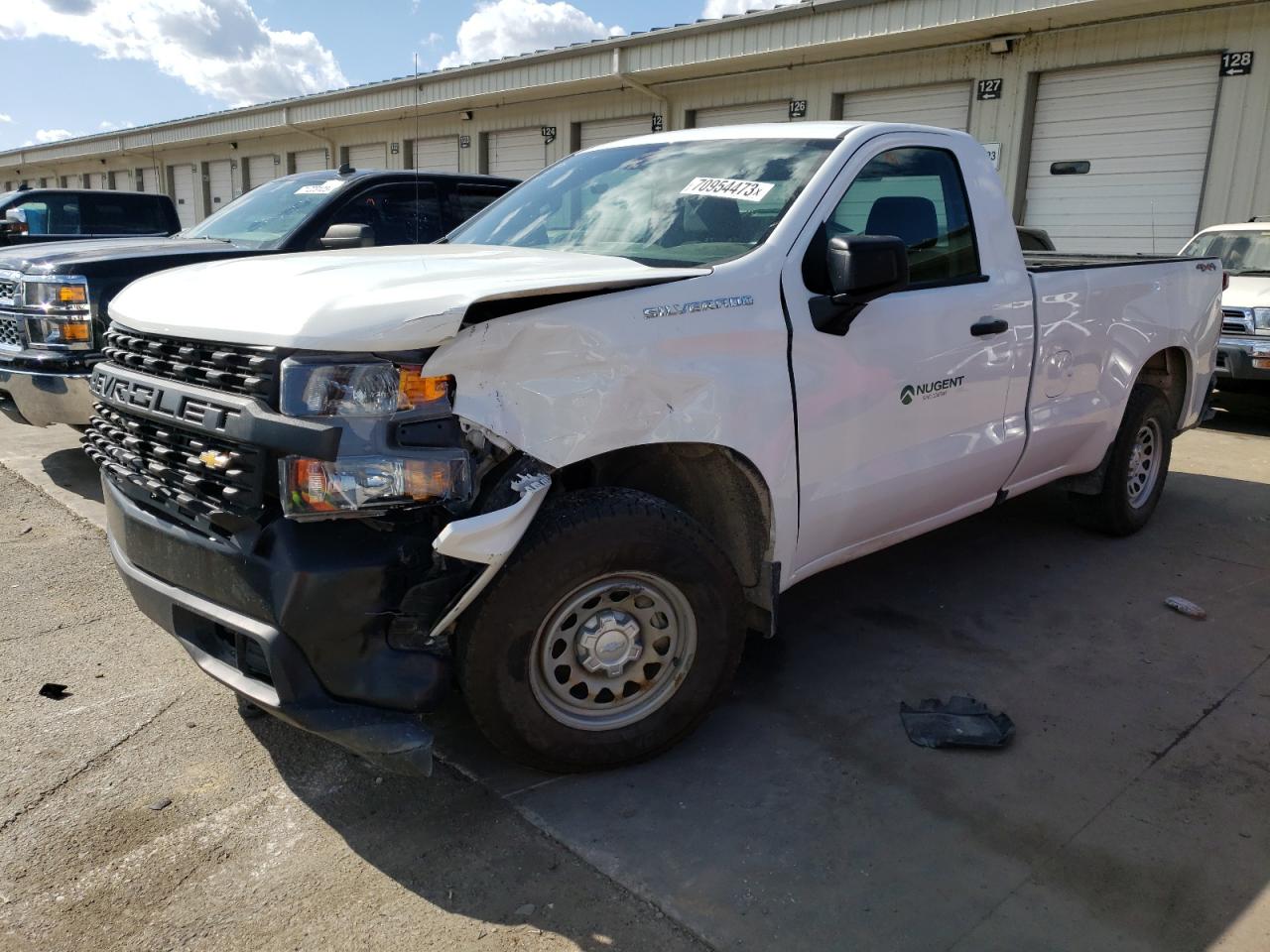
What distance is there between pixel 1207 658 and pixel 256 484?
3.73m

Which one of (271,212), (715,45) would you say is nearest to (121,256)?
(271,212)

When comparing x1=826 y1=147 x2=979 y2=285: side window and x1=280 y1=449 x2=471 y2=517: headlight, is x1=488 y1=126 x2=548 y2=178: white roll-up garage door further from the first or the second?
x1=280 y1=449 x2=471 y2=517: headlight

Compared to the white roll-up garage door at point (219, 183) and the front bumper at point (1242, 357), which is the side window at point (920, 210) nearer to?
the front bumper at point (1242, 357)

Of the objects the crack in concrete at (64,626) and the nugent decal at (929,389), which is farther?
the crack in concrete at (64,626)

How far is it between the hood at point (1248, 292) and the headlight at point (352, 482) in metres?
8.56

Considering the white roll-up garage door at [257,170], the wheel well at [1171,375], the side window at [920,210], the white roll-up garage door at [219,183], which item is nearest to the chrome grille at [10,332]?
the side window at [920,210]

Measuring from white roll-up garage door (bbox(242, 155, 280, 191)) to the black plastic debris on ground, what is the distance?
86.7 feet

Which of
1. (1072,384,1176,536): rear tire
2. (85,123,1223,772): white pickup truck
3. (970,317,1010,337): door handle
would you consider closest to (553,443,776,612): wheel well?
(85,123,1223,772): white pickup truck

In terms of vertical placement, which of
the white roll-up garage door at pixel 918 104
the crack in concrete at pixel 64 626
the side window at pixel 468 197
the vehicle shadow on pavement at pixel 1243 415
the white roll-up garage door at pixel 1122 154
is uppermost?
the white roll-up garage door at pixel 918 104

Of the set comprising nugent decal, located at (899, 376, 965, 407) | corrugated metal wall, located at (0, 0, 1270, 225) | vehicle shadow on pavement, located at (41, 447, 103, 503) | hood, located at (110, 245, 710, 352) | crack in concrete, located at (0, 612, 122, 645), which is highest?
corrugated metal wall, located at (0, 0, 1270, 225)

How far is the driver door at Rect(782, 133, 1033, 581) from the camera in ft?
10.8

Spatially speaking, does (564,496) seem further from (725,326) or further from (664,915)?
(664,915)

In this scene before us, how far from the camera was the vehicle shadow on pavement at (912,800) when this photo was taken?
98.3 inches

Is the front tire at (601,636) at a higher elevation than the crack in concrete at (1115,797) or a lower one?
higher
